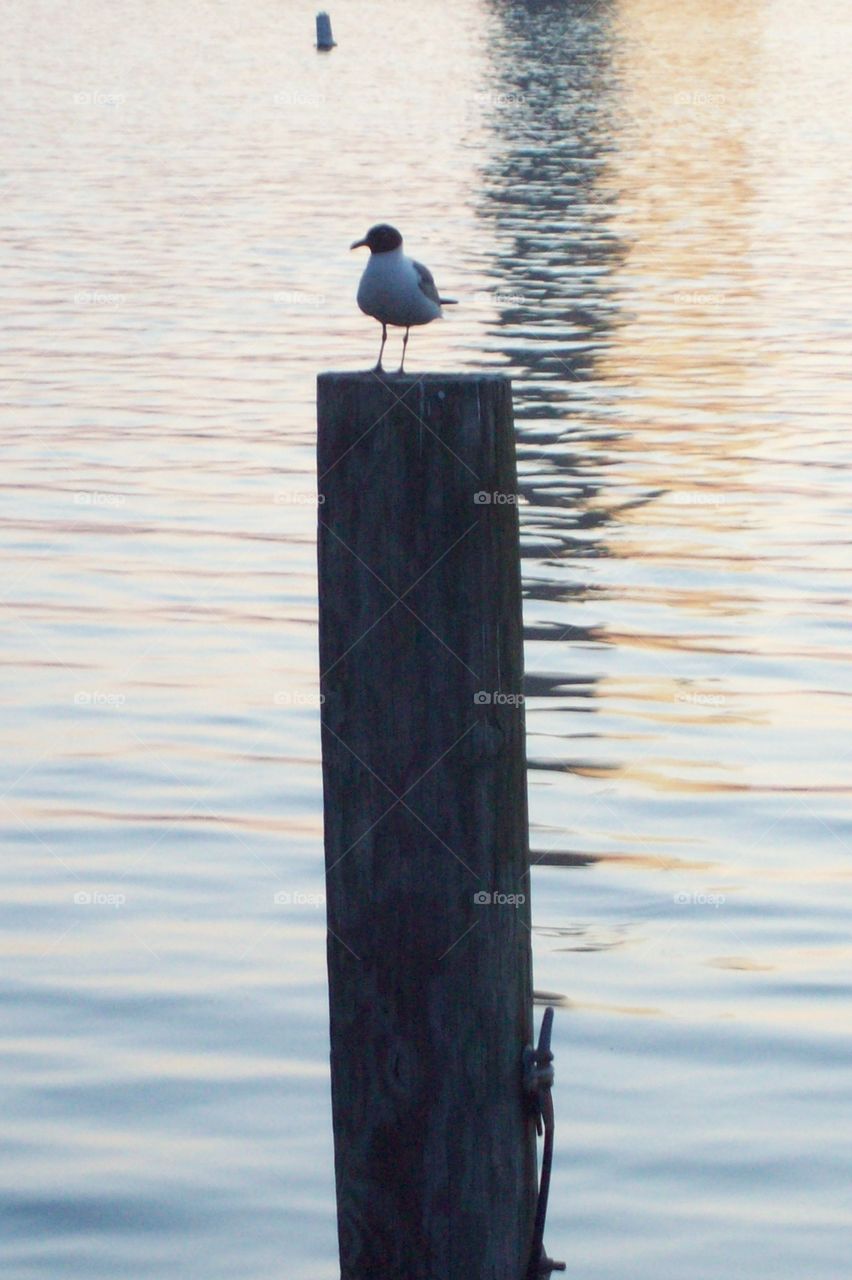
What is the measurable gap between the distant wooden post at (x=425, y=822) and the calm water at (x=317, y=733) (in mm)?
1268

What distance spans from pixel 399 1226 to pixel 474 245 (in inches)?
805

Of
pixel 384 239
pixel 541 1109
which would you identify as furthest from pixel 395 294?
pixel 541 1109

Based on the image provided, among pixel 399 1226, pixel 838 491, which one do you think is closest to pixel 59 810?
pixel 399 1226

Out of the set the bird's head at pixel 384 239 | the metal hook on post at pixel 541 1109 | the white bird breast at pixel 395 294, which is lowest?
the metal hook on post at pixel 541 1109

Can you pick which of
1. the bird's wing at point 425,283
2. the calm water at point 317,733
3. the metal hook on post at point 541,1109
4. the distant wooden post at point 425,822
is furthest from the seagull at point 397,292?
the calm water at point 317,733

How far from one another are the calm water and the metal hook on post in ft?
3.59

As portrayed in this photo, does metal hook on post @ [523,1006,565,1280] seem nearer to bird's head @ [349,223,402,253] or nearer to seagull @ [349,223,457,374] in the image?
seagull @ [349,223,457,374]

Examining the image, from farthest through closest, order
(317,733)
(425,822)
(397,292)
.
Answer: (317,733) < (397,292) < (425,822)

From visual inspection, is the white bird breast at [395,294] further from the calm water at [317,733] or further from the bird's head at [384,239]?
the calm water at [317,733]

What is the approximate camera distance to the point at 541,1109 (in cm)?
386

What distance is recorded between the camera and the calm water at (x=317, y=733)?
5.32 m

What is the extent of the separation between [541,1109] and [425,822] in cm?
61

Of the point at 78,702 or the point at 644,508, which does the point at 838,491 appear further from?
the point at 78,702

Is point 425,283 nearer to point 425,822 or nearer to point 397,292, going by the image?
point 397,292
